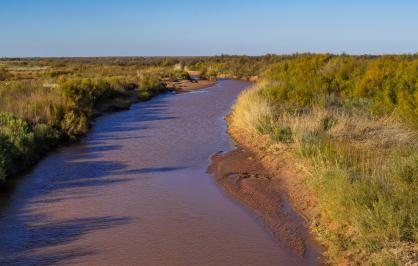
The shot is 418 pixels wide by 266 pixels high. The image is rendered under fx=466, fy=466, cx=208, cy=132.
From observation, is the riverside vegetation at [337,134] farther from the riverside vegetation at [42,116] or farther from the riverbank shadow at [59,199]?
the riverbank shadow at [59,199]

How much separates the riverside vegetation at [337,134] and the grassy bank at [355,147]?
0.02 meters

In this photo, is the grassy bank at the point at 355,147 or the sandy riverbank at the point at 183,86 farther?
the sandy riverbank at the point at 183,86

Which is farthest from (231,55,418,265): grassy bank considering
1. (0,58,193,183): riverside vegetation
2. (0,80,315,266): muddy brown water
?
(0,58,193,183): riverside vegetation

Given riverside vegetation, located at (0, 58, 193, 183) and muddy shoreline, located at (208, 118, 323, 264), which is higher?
riverside vegetation, located at (0, 58, 193, 183)

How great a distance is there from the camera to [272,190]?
1066 cm

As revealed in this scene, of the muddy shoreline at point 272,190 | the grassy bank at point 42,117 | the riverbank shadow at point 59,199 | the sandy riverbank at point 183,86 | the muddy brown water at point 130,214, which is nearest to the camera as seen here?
the muddy brown water at point 130,214

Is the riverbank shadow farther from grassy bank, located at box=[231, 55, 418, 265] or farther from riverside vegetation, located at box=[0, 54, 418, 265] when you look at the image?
grassy bank, located at box=[231, 55, 418, 265]

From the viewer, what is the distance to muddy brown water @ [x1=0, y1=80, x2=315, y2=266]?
7.47 m

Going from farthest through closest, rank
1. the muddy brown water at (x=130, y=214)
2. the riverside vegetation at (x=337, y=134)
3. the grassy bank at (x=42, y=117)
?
1. the grassy bank at (x=42, y=117)
2. the muddy brown water at (x=130, y=214)
3. the riverside vegetation at (x=337, y=134)

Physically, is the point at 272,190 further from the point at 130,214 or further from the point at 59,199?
the point at 59,199

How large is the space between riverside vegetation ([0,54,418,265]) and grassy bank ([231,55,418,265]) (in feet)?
0.07

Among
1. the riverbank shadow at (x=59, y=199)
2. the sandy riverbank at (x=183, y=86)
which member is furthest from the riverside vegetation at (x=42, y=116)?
the sandy riverbank at (x=183, y=86)

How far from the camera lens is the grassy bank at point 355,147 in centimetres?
661

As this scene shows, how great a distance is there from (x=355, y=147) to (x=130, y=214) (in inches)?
223
